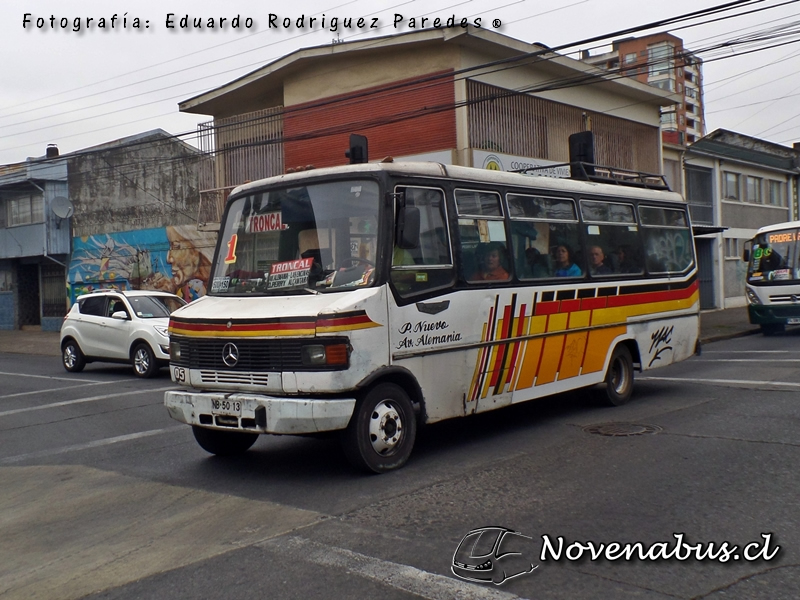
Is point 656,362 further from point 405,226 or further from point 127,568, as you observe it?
point 127,568

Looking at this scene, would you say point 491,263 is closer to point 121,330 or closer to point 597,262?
point 597,262

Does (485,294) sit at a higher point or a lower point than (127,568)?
higher

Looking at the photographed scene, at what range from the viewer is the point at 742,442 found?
793 centimetres

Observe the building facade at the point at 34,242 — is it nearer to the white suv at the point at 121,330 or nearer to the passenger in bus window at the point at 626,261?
the white suv at the point at 121,330

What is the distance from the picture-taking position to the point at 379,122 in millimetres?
21078

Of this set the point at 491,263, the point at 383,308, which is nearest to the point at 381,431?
the point at 383,308

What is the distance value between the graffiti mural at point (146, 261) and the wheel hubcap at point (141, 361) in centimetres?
993

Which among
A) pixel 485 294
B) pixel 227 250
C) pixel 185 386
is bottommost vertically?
pixel 185 386

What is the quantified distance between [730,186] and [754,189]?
2649mm

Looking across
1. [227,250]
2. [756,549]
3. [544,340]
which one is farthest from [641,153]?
[756,549]

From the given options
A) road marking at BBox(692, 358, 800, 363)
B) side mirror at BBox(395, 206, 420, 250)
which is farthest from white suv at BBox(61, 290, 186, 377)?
road marking at BBox(692, 358, 800, 363)

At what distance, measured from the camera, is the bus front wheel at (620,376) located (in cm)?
1050

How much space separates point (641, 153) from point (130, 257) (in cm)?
1808

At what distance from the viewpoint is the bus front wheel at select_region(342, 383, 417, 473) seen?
22.9 feet
